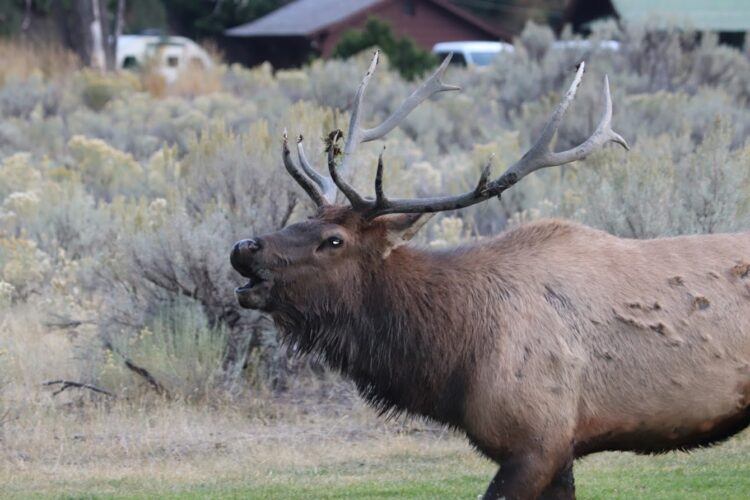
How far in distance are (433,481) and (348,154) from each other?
7.11 feet

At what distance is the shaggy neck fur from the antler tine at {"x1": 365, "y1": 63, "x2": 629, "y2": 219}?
30 centimetres

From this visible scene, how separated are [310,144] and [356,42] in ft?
87.8

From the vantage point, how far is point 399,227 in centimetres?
645

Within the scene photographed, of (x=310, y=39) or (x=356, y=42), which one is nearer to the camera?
(x=356, y=42)

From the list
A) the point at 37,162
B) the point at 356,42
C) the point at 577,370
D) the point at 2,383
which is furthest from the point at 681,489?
the point at 356,42

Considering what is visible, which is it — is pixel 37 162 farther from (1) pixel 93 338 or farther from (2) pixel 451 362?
(2) pixel 451 362

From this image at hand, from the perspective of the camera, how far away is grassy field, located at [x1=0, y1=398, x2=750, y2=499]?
785cm

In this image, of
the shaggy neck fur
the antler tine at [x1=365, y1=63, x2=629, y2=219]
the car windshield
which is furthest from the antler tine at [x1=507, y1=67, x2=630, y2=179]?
the car windshield

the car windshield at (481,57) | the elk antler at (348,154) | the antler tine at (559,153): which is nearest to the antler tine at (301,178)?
the elk antler at (348,154)

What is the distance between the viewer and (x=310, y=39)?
160ft

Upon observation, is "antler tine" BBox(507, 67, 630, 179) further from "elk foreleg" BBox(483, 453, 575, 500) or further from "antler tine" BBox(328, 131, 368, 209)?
"elk foreleg" BBox(483, 453, 575, 500)

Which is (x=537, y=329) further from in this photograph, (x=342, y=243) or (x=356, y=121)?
(x=356, y=121)

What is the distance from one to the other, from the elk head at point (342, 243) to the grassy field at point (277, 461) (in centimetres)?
179

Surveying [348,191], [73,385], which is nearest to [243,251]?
[348,191]
